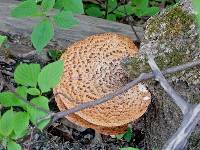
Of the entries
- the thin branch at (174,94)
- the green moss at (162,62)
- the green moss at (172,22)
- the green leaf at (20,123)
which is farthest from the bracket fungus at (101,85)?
the thin branch at (174,94)

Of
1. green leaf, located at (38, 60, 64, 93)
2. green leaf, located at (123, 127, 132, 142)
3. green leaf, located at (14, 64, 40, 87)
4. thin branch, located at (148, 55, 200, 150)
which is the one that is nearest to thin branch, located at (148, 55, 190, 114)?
thin branch, located at (148, 55, 200, 150)

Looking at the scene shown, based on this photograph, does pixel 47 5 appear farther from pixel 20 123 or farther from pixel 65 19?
pixel 20 123

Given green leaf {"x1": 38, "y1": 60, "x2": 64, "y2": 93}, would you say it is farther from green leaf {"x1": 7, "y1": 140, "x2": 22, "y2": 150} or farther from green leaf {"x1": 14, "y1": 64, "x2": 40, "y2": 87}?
green leaf {"x1": 7, "y1": 140, "x2": 22, "y2": 150}

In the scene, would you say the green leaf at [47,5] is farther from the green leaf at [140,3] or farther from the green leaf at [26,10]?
the green leaf at [140,3]

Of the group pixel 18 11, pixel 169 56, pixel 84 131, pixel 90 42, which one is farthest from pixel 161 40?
pixel 84 131

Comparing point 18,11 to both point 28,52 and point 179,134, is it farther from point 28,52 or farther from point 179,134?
point 179,134
